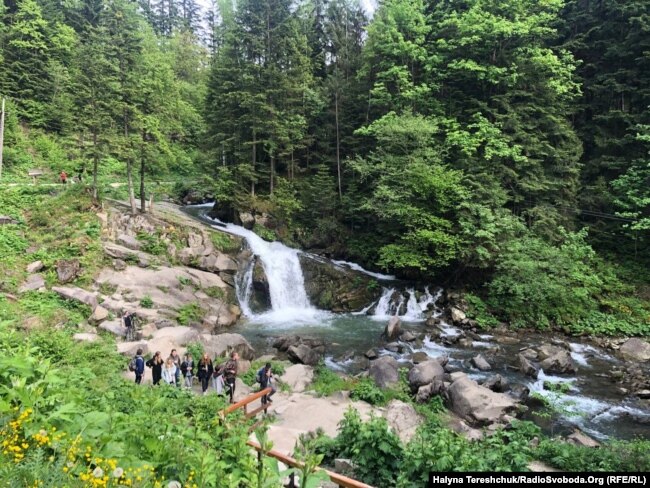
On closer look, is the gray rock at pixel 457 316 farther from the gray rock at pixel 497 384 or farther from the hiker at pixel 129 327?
the hiker at pixel 129 327

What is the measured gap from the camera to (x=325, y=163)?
3297 cm

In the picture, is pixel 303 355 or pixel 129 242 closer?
pixel 303 355

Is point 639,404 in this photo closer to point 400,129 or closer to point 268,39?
point 400,129

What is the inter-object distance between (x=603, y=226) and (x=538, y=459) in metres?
21.6

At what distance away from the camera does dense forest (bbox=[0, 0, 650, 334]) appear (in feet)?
75.6

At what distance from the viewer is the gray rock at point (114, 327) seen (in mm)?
16902

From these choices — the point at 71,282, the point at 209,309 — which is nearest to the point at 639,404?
the point at 209,309

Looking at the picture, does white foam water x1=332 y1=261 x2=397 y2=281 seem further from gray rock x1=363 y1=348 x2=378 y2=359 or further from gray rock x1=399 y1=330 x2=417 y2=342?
gray rock x1=363 y1=348 x2=378 y2=359

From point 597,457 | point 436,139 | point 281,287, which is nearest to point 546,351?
point 597,457

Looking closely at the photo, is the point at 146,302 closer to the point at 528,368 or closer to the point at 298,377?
the point at 298,377

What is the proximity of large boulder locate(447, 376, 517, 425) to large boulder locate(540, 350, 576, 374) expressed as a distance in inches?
160

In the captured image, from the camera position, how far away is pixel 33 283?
59.5 ft

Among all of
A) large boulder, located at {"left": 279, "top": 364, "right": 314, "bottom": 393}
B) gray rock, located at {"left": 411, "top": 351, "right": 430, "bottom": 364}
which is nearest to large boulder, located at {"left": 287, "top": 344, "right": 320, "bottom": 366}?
large boulder, located at {"left": 279, "top": 364, "right": 314, "bottom": 393}

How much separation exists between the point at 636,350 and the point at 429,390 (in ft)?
37.9
